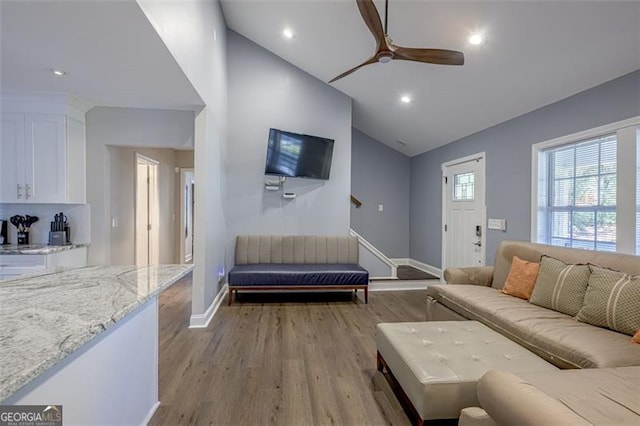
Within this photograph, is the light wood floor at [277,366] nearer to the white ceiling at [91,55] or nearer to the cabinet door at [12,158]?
the cabinet door at [12,158]

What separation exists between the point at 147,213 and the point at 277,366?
4.01m

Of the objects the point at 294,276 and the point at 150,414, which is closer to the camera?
the point at 150,414

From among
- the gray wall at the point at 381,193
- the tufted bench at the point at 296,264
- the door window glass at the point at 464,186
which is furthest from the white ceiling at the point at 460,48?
the tufted bench at the point at 296,264

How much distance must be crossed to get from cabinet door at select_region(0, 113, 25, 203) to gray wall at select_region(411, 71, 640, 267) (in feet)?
18.4

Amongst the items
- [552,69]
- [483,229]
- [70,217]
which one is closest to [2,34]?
[70,217]

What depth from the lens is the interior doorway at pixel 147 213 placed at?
483 centimetres

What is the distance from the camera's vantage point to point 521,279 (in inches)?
109

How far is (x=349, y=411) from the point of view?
73.8 inches

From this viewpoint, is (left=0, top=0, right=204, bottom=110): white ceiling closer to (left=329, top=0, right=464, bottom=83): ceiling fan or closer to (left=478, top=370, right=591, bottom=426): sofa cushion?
(left=329, top=0, right=464, bottom=83): ceiling fan

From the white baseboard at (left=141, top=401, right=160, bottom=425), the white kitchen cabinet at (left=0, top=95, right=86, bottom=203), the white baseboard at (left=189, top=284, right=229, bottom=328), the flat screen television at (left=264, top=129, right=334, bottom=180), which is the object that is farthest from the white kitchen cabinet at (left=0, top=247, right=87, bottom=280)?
the flat screen television at (left=264, top=129, right=334, bottom=180)

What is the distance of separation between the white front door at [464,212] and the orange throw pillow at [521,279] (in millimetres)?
1390

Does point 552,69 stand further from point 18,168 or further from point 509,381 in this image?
point 18,168

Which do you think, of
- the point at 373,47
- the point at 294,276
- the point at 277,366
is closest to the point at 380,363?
the point at 277,366

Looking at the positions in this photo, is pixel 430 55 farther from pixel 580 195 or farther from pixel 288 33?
pixel 288 33
